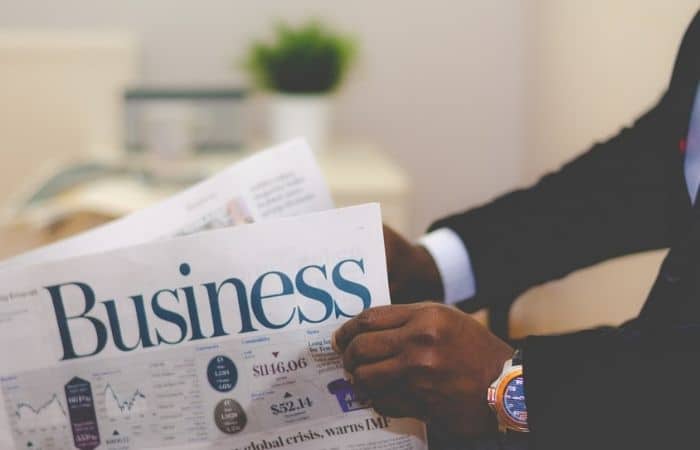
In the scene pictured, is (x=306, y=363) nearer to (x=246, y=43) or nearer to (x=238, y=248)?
(x=238, y=248)

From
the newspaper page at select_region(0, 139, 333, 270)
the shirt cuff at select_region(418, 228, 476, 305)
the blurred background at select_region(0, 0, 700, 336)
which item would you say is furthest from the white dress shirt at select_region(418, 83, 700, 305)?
the blurred background at select_region(0, 0, 700, 336)

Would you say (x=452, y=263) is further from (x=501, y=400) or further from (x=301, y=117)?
(x=301, y=117)

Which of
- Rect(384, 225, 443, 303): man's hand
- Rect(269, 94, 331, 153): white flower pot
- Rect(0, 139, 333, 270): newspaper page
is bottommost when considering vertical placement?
Rect(384, 225, 443, 303): man's hand

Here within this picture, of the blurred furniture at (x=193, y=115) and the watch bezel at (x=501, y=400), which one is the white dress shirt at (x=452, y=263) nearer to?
the watch bezel at (x=501, y=400)

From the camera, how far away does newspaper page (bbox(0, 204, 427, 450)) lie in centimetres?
55

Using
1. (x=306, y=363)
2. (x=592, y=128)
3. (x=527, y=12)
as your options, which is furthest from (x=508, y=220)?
(x=527, y=12)

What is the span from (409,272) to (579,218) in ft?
0.58

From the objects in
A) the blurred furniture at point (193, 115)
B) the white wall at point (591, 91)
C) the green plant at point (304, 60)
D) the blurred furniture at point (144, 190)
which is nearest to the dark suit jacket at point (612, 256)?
the white wall at point (591, 91)

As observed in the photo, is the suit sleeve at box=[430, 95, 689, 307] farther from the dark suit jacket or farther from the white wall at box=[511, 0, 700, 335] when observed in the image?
the white wall at box=[511, 0, 700, 335]

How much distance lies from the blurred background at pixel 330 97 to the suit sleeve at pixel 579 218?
763 mm

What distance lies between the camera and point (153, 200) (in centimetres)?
143

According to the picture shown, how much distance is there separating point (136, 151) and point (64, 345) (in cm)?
139

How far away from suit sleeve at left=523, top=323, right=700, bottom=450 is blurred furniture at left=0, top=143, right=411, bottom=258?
0.93 metres

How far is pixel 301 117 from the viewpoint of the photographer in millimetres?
1854
